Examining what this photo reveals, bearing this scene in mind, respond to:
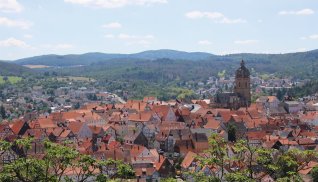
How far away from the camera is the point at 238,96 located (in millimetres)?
108875

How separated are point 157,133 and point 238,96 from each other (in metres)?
42.0

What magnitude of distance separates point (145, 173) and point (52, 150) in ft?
99.8

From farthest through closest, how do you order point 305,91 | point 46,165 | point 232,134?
1. point 305,91
2. point 232,134
3. point 46,165

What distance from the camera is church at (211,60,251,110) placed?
106 metres

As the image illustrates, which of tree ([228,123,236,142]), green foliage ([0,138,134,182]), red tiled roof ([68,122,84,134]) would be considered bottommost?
tree ([228,123,236,142])

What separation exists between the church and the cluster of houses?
7.37 meters

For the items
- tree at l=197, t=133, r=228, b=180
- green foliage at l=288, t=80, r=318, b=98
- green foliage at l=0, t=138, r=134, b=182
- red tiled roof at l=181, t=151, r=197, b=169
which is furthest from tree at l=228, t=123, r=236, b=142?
green foliage at l=288, t=80, r=318, b=98

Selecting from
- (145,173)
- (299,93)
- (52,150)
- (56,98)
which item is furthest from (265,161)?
(56,98)

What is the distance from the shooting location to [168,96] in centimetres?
17338

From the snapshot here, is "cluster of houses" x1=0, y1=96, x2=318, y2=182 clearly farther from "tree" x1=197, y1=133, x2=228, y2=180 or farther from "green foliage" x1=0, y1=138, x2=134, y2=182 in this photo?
"green foliage" x1=0, y1=138, x2=134, y2=182

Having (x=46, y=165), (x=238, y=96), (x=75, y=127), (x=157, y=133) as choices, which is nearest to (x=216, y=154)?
(x=46, y=165)

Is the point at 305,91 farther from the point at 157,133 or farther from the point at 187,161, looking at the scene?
the point at 187,161

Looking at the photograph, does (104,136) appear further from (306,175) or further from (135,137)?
(306,175)

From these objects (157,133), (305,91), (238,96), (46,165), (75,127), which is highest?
(46,165)
